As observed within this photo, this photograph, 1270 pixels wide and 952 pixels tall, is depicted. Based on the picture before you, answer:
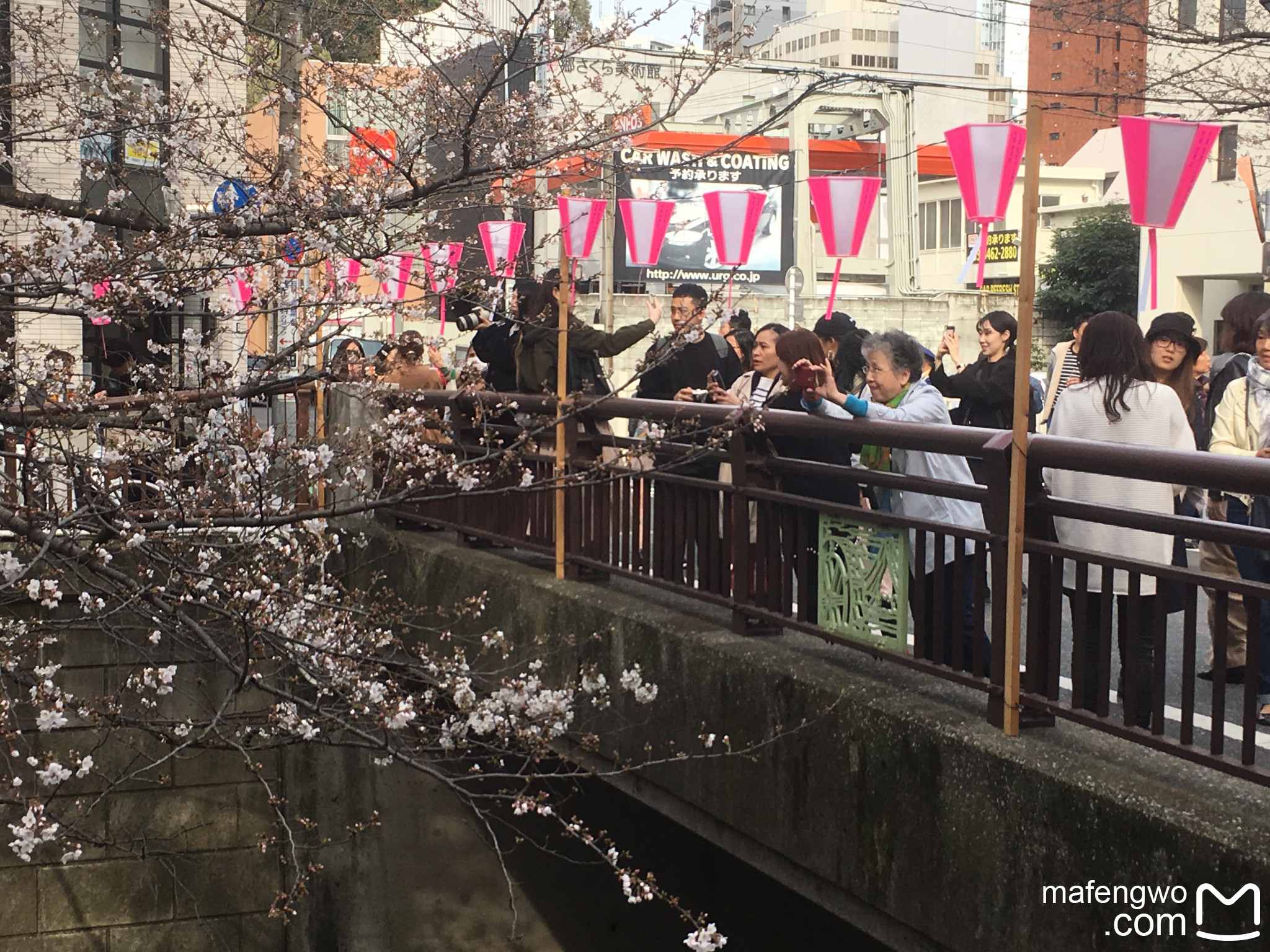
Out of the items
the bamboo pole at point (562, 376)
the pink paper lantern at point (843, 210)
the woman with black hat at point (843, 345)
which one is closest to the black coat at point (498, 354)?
the bamboo pole at point (562, 376)

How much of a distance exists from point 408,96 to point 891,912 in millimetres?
5320

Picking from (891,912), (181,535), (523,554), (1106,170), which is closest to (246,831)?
(523,554)

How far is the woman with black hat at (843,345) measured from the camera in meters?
9.30

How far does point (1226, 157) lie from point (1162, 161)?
2402 cm

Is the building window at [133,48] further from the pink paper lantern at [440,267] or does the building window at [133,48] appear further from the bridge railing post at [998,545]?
the bridge railing post at [998,545]

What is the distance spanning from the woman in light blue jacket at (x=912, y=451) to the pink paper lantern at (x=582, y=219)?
3.59m

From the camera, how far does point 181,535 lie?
4605 mm

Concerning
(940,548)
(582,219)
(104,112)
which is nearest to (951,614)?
(940,548)

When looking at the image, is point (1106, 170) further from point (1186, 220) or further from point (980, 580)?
Result: point (980, 580)

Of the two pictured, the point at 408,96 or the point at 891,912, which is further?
the point at 408,96

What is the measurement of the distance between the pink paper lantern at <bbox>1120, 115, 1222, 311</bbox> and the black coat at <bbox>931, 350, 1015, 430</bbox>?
1.74 metres

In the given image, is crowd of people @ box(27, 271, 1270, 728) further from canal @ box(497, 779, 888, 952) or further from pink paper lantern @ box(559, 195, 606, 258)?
canal @ box(497, 779, 888, 952)

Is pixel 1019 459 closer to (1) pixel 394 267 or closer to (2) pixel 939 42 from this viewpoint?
(1) pixel 394 267

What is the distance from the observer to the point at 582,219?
1027 centimetres
